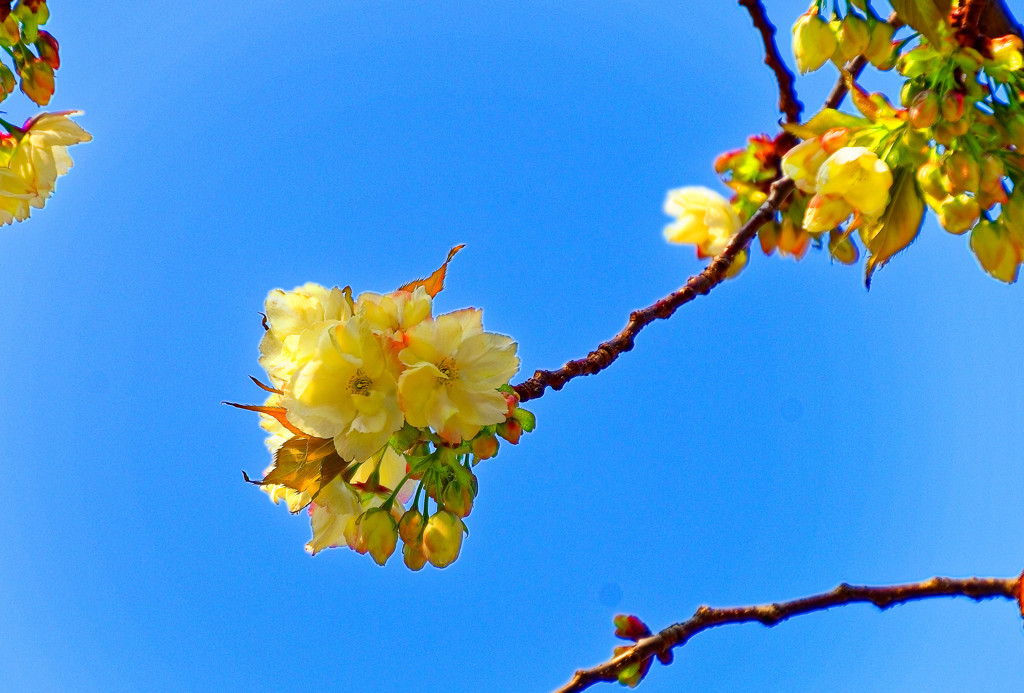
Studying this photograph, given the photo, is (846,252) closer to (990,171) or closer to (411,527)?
(990,171)

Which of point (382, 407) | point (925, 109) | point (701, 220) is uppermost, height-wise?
point (701, 220)

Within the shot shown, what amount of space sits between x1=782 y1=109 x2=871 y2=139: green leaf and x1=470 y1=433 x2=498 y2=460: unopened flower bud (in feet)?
3.77

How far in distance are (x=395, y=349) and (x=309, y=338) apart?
0.50 feet

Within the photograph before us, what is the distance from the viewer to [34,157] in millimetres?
2914

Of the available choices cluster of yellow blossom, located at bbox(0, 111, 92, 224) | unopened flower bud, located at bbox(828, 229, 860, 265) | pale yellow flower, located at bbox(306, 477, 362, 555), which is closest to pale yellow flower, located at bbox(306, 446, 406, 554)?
pale yellow flower, located at bbox(306, 477, 362, 555)

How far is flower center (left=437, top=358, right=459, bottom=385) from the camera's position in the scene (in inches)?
59.4

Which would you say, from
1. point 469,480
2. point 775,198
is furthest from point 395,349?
point 775,198

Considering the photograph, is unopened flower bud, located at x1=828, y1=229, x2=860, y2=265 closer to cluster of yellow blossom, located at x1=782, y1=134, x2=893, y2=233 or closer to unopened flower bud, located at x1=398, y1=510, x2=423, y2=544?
cluster of yellow blossom, located at x1=782, y1=134, x2=893, y2=233

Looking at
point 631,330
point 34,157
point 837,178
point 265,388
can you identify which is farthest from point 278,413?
point 34,157

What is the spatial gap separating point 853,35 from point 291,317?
149 centimetres

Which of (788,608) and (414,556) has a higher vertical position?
→ (414,556)

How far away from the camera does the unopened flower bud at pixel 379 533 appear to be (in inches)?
65.6

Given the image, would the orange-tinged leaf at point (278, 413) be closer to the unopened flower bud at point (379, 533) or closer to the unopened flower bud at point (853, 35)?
the unopened flower bud at point (379, 533)

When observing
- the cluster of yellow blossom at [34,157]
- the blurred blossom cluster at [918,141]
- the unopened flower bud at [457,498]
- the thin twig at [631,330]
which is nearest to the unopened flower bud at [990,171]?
the blurred blossom cluster at [918,141]
